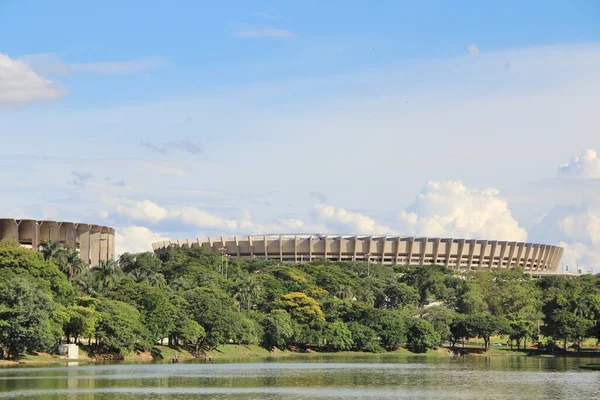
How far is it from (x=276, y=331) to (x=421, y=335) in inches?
860

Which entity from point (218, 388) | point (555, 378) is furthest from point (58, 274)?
point (555, 378)

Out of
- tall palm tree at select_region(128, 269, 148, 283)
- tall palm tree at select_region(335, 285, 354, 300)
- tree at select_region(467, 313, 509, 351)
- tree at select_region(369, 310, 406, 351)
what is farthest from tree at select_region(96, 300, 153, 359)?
tall palm tree at select_region(335, 285, 354, 300)

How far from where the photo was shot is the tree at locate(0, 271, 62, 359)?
95.1 meters

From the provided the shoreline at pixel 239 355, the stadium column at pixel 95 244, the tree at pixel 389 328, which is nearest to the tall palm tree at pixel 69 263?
the shoreline at pixel 239 355

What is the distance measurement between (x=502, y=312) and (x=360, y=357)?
5053 cm

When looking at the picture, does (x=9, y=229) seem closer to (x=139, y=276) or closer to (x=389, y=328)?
(x=139, y=276)

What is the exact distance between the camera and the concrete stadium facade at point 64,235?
169 meters

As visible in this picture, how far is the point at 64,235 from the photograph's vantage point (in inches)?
6993

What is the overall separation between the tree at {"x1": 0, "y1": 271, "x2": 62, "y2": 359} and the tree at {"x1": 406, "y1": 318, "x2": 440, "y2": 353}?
5691 centimetres

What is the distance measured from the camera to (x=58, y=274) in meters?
117

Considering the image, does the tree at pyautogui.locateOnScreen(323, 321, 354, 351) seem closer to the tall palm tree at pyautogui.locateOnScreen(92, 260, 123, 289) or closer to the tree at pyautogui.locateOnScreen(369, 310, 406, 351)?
the tree at pyautogui.locateOnScreen(369, 310, 406, 351)

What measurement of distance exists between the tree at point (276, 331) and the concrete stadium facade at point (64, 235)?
4878 centimetres

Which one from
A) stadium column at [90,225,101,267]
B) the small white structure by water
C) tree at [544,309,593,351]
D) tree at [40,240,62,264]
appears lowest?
the small white structure by water

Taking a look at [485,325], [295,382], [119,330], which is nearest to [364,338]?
[485,325]
